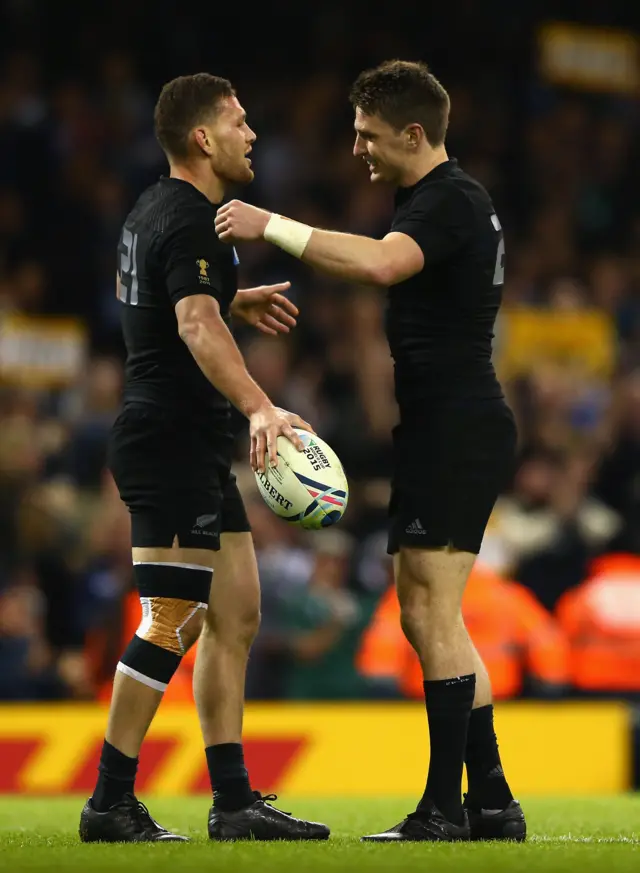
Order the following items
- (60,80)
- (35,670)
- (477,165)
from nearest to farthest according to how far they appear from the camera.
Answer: (35,670)
(60,80)
(477,165)

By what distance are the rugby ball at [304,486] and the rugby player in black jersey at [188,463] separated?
0.15 ft

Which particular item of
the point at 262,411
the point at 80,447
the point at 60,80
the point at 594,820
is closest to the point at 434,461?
the point at 262,411

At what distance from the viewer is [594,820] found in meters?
6.64

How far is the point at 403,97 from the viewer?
5559mm

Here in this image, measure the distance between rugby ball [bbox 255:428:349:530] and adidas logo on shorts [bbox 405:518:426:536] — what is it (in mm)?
308

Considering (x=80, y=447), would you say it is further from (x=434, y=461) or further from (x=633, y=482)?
(x=434, y=461)

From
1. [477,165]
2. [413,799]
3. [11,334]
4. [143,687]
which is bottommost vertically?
[413,799]

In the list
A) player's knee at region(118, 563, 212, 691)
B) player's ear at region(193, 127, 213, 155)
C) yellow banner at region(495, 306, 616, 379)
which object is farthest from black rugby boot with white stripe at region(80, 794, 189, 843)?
yellow banner at region(495, 306, 616, 379)

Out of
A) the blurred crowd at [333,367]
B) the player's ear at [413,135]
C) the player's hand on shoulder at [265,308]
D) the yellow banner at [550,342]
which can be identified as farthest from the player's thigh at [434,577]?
the yellow banner at [550,342]

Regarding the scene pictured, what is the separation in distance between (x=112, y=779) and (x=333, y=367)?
23.5 ft

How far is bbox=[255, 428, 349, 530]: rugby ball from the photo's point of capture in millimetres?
5270

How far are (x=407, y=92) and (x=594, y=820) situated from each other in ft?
9.43

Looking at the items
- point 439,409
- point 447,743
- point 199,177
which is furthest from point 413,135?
point 447,743

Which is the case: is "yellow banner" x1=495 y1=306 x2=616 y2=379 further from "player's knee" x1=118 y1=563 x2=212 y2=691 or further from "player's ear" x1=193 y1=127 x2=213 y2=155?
"player's knee" x1=118 y1=563 x2=212 y2=691
